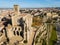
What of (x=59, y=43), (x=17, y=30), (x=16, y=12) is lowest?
(x=59, y=43)

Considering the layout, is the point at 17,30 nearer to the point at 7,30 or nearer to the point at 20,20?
the point at 7,30

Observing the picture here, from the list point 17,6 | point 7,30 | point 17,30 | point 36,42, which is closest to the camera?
point 36,42

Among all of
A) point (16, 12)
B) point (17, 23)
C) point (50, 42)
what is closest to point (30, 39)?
point (50, 42)

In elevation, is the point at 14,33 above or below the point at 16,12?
below

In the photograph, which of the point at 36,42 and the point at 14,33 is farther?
the point at 14,33

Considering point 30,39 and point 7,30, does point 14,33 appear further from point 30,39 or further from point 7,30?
point 30,39

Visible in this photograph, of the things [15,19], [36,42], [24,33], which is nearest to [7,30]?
[24,33]

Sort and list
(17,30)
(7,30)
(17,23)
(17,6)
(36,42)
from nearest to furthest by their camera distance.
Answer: (36,42) → (7,30) → (17,30) → (17,23) → (17,6)

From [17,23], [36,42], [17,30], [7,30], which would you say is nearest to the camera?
[36,42]

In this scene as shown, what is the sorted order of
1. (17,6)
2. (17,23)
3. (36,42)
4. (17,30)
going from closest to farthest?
(36,42) → (17,30) → (17,23) → (17,6)
